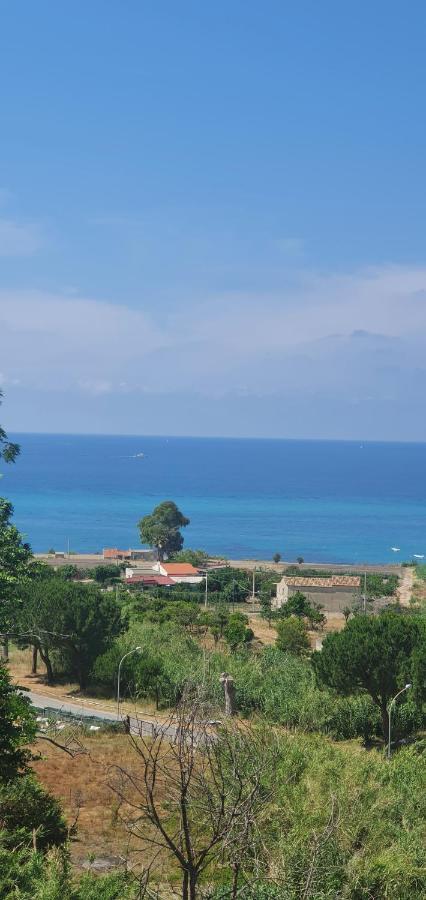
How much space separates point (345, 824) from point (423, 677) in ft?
57.1

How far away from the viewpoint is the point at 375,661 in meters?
33.3

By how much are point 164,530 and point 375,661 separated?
71297mm

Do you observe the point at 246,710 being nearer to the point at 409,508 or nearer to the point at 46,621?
the point at 46,621

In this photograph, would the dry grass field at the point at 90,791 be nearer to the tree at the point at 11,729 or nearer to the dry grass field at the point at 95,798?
the dry grass field at the point at 95,798

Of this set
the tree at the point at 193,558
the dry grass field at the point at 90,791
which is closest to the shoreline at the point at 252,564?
the tree at the point at 193,558

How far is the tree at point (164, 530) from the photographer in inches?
4087

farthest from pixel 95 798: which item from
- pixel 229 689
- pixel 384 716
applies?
pixel 384 716

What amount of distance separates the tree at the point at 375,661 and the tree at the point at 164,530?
69.3 meters

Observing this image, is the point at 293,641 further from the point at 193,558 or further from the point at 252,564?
the point at 252,564

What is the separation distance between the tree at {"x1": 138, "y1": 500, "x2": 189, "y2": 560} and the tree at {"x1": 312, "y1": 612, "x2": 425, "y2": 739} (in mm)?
69309

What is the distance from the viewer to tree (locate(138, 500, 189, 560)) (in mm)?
103812

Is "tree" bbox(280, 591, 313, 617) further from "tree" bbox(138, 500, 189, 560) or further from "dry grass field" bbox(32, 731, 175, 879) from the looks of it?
"tree" bbox(138, 500, 189, 560)

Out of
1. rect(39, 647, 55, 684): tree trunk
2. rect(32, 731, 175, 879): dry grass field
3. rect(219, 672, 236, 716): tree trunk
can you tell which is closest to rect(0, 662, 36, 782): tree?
rect(32, 731, 175, 879): dry grass field

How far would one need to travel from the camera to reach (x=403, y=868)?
48.1 ft
